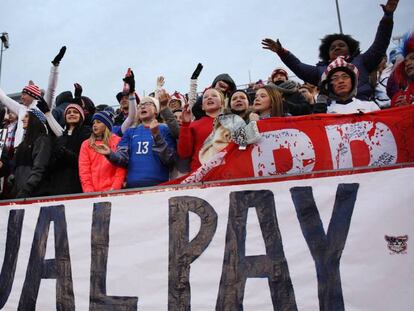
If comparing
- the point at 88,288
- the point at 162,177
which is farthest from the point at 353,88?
the point at 88,288

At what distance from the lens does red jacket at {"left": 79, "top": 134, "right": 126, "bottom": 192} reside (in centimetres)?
412

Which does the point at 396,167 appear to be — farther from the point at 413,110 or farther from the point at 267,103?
the point at 267,103

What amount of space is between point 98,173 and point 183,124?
105 cm

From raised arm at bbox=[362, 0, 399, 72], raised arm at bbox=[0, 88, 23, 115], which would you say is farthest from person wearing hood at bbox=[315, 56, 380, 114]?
raised arm at bbox=[0, 88, 23, 115]

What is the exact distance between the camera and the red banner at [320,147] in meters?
3.03

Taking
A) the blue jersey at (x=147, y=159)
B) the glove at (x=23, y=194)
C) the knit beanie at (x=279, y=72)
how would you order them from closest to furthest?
1. the blue jersey at (x=147, y=159)
2. the glove at (x=23, y=194)
3. the knit beanie at (x=279, y=72)

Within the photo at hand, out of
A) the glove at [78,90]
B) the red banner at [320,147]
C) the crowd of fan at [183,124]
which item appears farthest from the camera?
the glove at [78,90]

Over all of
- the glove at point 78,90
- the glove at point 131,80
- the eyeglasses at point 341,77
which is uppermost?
the glove at point 78,90

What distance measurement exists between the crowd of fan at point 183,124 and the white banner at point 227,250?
0.63 meters

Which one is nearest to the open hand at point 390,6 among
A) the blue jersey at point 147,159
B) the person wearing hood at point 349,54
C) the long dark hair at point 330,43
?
the person wearing hood at point 349,54

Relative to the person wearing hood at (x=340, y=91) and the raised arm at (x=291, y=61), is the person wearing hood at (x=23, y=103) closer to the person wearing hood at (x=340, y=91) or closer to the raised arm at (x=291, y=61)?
the raised arm at (x=291, y=61)

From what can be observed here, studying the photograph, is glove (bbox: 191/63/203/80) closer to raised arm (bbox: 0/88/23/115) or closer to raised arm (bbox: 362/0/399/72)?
raised arm (bbox: 362/0/399/72)

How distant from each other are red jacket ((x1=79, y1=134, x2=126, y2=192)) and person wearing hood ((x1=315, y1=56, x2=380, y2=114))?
2032mm

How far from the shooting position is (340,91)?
382 cm
